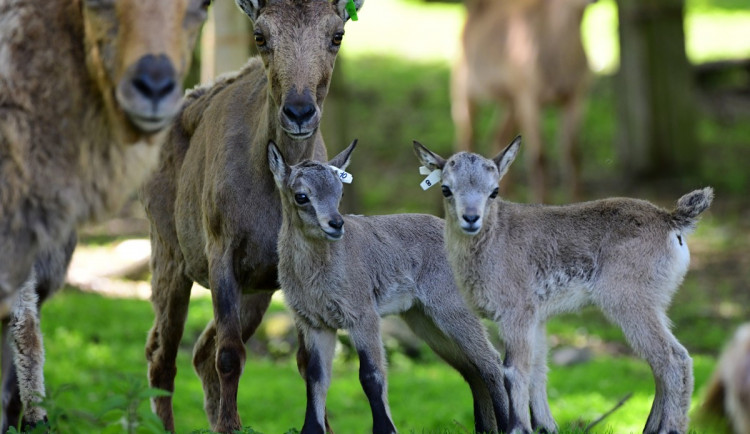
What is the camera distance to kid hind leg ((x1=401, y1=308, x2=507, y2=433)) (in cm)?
684

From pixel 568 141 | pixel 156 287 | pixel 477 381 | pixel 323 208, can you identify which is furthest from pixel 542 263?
pixel 568 141

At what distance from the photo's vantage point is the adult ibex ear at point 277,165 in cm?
635

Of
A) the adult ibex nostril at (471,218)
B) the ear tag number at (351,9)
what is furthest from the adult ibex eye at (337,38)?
the adult ibex nostril at (471,218)

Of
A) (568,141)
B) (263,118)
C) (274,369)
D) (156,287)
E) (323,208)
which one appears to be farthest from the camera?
(568,141)

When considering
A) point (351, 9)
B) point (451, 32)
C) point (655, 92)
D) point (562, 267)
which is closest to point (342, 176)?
point (351, 9)

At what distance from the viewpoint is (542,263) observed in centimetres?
650

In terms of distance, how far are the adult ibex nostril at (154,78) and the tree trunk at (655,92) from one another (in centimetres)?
1381

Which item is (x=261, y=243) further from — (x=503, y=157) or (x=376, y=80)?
(x=376, y=80)

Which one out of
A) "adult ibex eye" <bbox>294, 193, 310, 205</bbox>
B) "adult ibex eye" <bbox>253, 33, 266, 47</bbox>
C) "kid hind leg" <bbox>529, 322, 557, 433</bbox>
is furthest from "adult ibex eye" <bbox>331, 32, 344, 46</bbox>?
"kid hind leg" <bbox>529, 322, 557, 433</bbox>

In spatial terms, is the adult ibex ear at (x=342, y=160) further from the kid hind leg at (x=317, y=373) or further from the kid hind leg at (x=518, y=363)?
the kid hind leg at (x=518, y=363)

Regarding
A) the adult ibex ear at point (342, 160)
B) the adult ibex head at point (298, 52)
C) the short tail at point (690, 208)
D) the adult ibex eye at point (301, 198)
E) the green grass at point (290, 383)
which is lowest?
the green grass at point (290, 383)

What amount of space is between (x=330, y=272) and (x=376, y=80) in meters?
17.3

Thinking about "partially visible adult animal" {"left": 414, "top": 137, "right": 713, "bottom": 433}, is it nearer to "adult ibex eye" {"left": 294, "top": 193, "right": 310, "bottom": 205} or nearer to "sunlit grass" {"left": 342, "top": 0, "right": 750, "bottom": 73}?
"adult ibex eye" {"left": 294, "top": 193, "right": 310, "bottom": 205}

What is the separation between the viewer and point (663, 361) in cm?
613
